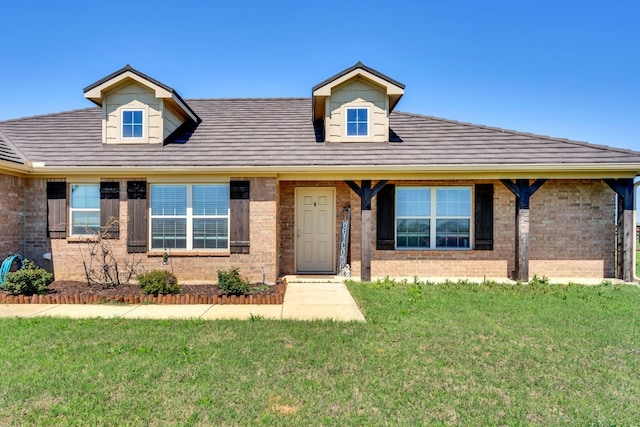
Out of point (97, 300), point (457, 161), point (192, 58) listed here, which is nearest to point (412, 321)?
point (457, 161)

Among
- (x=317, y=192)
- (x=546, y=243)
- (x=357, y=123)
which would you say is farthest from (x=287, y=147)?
(x=546, y=243)

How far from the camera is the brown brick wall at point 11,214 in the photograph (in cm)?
827

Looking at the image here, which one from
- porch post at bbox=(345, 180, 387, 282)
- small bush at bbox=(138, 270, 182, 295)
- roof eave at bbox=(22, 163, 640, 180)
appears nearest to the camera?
small bush at bbox=(138, 270, 182, 295)

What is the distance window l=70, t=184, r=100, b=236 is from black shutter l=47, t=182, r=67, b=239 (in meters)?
0.19

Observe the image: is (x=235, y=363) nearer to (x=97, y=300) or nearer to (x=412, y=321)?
(x=412, y=321)

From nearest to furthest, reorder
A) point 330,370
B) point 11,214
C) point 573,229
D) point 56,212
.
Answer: point 330,370, point 11,214, point 56,212, point 573,229

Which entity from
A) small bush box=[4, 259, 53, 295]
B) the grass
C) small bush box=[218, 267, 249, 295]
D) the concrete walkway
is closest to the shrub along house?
small bush box=[218, 267, 249, 295]

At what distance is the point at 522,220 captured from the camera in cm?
909

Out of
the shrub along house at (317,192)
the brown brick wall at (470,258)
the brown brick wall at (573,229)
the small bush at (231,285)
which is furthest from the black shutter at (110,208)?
the brown brick wall at (573,229)

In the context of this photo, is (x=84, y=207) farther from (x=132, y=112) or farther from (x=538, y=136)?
(x=538, y=136)

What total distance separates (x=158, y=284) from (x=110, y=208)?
118 inches

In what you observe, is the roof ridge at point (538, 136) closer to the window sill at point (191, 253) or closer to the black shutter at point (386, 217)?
the black shutter at point (386, 217)

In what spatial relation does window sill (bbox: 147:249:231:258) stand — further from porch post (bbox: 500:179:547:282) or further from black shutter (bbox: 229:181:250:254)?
porch post (bbox: 500:179:547:282)

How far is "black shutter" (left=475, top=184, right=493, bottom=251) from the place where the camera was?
957 centimetres
